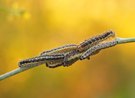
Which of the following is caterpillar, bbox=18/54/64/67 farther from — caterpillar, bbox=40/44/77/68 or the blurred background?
the blurred background

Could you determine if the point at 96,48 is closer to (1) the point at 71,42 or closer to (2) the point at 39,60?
(2) the point at 39,60

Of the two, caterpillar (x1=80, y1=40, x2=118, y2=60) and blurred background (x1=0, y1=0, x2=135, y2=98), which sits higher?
blurred background (x1=0, y1=0, x2=135, y2=98)

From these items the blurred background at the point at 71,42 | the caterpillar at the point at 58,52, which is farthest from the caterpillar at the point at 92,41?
the blurred background at the point at 71,42

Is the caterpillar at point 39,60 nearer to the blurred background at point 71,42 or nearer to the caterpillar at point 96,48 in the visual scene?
the caterpillar at point 96,48

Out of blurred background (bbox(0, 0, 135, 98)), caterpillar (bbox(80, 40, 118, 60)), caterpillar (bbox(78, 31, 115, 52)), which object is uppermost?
blurred background (bbox(0, 0, 135, 98))

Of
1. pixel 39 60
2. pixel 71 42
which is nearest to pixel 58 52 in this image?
pixel 39 60

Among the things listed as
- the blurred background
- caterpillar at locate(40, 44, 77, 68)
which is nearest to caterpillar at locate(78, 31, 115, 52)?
caterpillar at locate(40, 44, 77, 68)

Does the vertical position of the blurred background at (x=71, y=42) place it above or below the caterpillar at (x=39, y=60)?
above

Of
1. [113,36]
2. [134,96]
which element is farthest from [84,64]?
[113,36]

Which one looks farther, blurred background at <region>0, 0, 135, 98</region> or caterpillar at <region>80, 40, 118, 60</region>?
blurred background at <region>0, 0, 135, 98</region>
